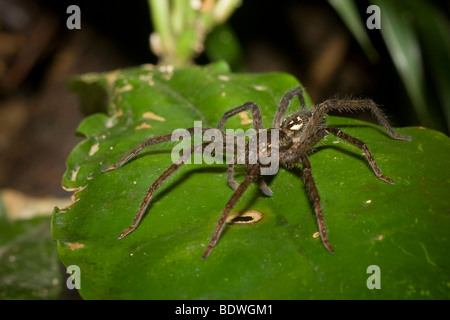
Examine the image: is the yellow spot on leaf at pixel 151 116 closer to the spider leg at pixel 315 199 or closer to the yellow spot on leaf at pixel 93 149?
the yellow spot on leaf at pixel 93 149

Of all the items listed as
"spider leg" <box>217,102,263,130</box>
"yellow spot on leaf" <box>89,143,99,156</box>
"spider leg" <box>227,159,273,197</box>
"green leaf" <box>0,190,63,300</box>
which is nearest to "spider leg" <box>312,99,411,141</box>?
"spider leg" <box>217,102,263,130</box>

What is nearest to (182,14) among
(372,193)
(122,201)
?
(122,201)

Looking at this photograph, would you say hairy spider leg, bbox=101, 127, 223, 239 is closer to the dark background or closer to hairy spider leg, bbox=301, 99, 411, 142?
hairy spider leg, bbox=301, 99, 411, 142

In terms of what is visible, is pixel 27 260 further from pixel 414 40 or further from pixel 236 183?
pixel 414 40

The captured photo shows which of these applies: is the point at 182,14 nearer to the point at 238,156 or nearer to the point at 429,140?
the point at 238,156

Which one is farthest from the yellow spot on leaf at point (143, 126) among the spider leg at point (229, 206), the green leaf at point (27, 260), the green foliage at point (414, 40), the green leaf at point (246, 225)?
the green foliage at point (414, 40)
